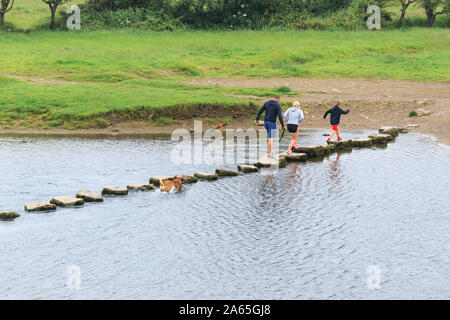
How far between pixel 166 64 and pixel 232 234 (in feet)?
106

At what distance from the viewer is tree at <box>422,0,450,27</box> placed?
62656 millimetres

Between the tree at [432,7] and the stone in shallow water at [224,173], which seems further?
the tree at [432,7]

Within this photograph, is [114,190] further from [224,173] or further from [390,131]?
[390,131]

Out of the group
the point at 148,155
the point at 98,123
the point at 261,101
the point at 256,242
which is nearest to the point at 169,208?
the point at 256,242

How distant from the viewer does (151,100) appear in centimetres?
3488

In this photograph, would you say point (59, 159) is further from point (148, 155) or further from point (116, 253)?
point (116, 253)

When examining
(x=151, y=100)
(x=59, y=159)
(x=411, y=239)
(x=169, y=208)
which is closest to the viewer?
(x=411, y=239)

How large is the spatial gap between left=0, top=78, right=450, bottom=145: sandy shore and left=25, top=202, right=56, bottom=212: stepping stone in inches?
521

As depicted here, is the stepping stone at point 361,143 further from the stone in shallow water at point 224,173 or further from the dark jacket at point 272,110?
the stone in shallow water at point 224,173

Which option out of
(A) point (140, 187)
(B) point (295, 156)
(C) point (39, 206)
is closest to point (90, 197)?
(C) point (39, 206)

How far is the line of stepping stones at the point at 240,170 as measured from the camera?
18.1 m

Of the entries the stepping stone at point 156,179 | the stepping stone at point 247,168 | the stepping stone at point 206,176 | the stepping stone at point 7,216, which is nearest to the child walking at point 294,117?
the stepping stone at point 247,168
